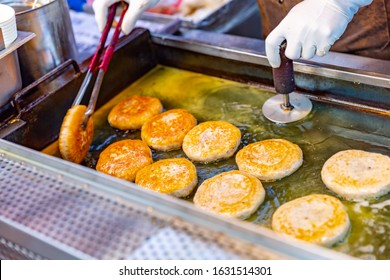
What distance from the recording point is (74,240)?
59.1 inches

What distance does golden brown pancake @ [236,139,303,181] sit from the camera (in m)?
2.26

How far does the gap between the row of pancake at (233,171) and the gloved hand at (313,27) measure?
0.47 m

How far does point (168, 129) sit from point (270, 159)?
630 mm

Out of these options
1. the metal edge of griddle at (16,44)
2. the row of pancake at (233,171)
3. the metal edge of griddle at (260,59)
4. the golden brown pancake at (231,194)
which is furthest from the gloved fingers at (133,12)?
the golden brown pancake at (231,194)

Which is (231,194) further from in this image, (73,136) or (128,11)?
(128,11)

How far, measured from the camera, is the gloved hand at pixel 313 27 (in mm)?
2262

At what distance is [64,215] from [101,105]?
5.06ft

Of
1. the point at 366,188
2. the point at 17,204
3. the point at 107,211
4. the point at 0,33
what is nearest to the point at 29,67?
the point at 0,33

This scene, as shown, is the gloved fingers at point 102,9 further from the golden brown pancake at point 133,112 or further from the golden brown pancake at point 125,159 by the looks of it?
the golden brown pancake at point 125,159

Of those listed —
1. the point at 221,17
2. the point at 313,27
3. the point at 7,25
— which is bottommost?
the point at 221,17

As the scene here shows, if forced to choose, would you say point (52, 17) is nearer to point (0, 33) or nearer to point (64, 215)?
point (0, 33)

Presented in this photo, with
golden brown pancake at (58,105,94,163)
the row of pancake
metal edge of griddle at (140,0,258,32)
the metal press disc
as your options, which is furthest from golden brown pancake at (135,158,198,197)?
metal edge of griddle at (140,0,258,32)

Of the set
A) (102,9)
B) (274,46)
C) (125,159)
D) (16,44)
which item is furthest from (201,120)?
(16,44)

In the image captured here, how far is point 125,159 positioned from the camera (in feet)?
8.29
